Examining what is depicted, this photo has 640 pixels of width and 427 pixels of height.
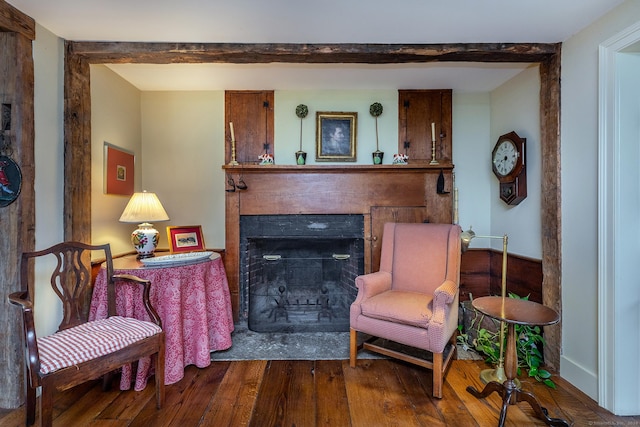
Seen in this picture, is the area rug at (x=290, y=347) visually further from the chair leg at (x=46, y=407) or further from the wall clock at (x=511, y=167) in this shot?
the wall clock at (x=511, y=167)

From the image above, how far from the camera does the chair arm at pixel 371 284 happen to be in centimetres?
228

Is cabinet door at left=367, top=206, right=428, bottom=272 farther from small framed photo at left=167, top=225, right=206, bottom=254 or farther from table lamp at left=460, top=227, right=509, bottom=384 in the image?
small framed photo at left=167, top=225, right=206, bottom=254

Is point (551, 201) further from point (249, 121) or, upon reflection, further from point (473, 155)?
point (249, 121)

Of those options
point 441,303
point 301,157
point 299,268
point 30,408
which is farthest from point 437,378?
point 30,408

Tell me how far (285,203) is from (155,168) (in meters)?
1.37

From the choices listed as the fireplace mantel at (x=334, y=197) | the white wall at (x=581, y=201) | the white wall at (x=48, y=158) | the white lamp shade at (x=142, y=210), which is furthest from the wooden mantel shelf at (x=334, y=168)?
the white wall at (x=48, y=158)

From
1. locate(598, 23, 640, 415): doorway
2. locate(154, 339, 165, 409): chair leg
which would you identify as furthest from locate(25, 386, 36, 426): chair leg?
locate(598, 23, 640, 415): doorway

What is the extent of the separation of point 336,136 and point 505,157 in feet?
5.10

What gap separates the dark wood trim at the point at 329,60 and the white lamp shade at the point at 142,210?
0.26 m

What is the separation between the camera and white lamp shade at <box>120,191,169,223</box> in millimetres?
2300

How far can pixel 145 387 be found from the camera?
1973 millimetres

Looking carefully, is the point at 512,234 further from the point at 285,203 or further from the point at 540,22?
the point at 285,203

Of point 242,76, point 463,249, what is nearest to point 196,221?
point 242,76

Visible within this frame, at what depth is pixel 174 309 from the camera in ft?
6.56
